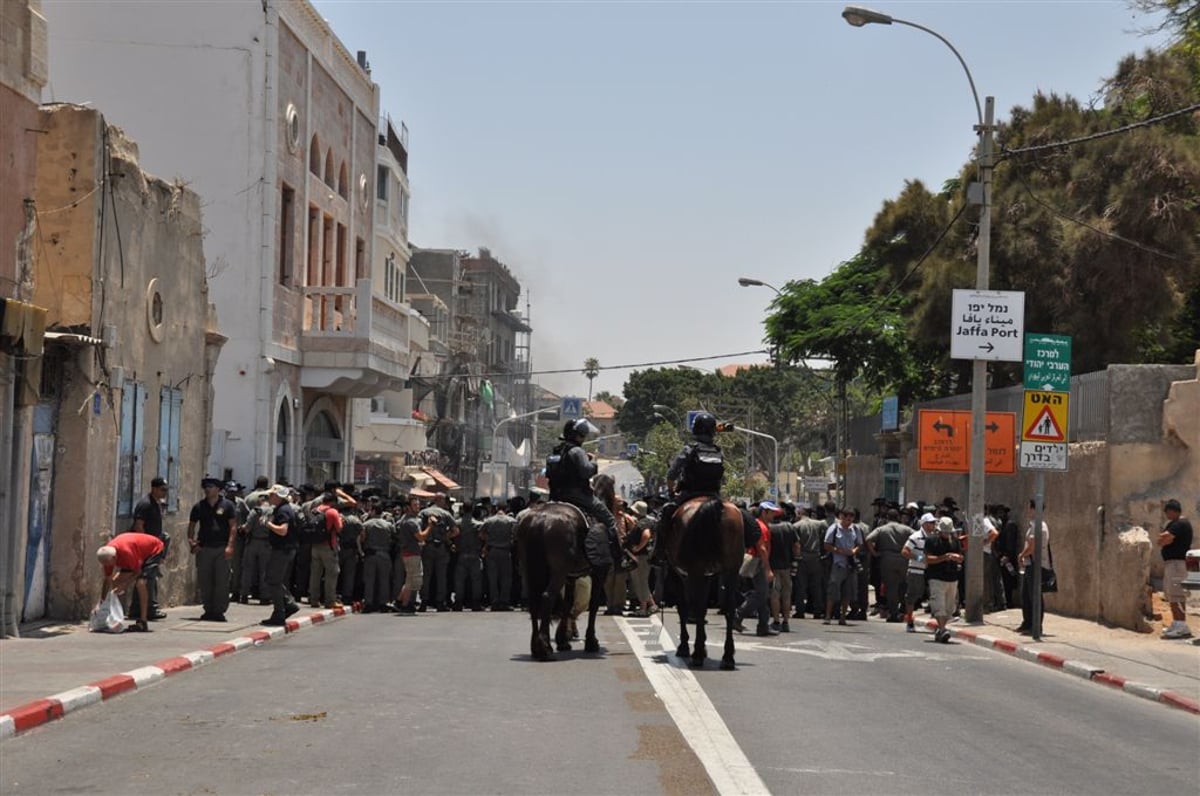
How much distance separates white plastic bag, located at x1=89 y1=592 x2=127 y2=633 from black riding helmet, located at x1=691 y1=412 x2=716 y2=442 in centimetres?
777

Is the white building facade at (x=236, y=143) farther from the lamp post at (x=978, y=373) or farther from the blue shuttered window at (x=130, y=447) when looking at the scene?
the lamp post at (x=978, y=373)

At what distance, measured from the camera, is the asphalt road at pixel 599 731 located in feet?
30.2

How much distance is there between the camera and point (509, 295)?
366ft

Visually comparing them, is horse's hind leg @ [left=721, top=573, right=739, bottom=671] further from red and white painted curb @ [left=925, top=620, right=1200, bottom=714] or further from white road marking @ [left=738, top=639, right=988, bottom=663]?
red and white painted curb @ [left=925, top=620, right=1200, bottom=714]

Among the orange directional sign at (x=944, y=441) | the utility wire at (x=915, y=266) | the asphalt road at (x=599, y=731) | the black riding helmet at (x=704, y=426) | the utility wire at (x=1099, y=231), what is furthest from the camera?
the utility wire at (x=915, y=266)

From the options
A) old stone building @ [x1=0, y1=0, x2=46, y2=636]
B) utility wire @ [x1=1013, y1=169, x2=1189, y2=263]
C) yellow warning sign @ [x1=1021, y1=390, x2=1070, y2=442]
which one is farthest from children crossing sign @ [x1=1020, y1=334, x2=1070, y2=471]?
utility wire @ [x1=1013, y1=169, x2=1189, y2=263]

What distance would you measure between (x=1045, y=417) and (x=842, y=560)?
15.9ft

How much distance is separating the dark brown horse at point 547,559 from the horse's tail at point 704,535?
39.1 inches

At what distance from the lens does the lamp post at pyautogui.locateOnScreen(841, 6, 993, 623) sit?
23.9 m

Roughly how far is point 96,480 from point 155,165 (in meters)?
15.0

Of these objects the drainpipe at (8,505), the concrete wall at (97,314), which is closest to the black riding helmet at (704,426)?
the drainpipe at (8,505)

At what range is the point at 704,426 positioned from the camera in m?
15.7

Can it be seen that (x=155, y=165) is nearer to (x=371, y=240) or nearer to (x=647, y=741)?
(x=371, y=240)

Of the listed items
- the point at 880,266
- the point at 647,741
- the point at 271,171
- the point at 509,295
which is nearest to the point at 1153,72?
the point at 880,266
